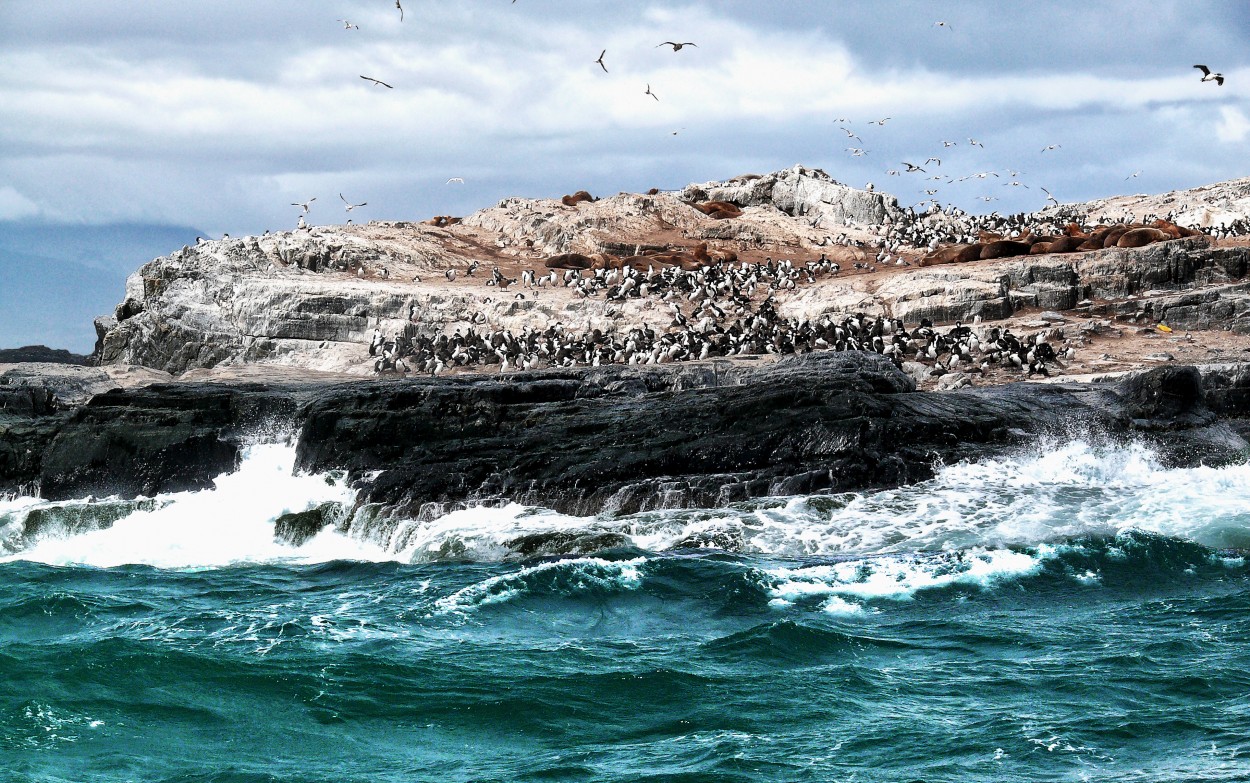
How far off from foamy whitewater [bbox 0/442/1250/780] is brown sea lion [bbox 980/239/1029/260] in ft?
65.3

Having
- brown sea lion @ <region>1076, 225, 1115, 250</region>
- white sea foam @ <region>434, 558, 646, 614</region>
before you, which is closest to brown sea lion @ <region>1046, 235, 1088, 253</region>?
brown sea lion @ <region>1076, 225, 1115, 250</region>

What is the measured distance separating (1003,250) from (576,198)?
68.1 feet

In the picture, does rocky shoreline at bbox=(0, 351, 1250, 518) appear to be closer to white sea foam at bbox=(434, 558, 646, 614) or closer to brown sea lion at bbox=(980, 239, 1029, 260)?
white sea foam at bbox=(434, 558, 646, 614)

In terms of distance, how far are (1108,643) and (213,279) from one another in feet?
109

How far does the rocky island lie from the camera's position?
1875 centimetres

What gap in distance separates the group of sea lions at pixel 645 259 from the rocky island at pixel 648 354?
0.17 m

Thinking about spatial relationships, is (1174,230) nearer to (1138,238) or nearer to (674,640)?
(1138,238)

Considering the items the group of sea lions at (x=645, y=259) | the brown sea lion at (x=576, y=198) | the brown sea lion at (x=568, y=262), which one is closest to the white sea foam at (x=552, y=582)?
the group of sea lions at (x=645, y=259)

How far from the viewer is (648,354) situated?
29.6m

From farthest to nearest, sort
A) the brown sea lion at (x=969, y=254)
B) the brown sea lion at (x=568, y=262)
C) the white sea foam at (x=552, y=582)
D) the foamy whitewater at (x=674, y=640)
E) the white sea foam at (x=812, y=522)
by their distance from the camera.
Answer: the brown sea lion at (x=568, y=262), the brown sea lion at (x=969, y=254), the white sea foam at (x=812, y=522), the white sea foam at (x=552, y=582), the foamy whitewater at (x=674, y=640)

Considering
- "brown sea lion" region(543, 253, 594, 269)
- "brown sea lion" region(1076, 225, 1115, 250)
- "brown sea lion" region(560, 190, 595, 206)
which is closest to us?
"brown sea lion" region(1076, 225, 1115, 250)

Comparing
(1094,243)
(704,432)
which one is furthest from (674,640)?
(1094,243)

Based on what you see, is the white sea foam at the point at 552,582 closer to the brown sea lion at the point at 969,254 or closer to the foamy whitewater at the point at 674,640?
the foamy whitewater at the point at 674,640

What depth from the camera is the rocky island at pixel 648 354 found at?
738 inches
